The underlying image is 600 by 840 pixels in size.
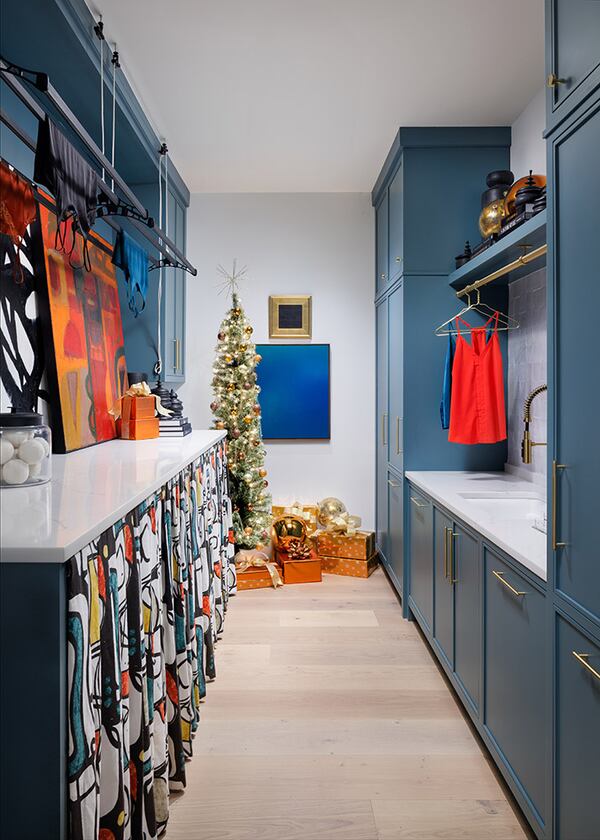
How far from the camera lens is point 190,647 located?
2057mm

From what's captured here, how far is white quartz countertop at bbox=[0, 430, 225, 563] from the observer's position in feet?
3.25

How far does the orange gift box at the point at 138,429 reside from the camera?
290 centimetres

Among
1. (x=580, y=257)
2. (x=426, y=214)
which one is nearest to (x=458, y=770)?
(x=580, y=257)

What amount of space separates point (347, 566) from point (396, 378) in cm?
145

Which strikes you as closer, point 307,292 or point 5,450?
point 5,450

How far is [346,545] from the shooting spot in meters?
4.19

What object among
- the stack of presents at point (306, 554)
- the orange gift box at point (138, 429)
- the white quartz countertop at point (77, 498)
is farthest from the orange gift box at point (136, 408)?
the stack of presents at point (306, 554)

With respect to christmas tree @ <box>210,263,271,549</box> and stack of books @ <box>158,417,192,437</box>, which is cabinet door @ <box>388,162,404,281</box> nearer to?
christmas tree @ <box>210,263,271,549</box>

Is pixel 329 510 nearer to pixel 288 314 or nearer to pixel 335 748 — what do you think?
pixel 288 314

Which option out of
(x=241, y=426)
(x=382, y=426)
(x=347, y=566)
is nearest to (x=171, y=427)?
(x=241, y=426)

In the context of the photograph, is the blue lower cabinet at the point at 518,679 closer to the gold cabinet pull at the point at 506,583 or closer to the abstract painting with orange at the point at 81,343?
the gold cabinet pull at the point at 506,583

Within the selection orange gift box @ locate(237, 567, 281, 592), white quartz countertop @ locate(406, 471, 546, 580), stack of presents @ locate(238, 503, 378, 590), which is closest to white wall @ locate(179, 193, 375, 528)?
stack of presents @ locate(238, 503, 378, 590)

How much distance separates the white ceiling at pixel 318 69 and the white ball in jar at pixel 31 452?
181 centimetres

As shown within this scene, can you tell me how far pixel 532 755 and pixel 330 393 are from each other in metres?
3.20
